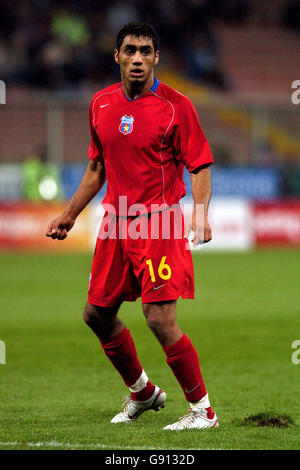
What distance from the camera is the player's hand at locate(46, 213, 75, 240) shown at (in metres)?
5.52

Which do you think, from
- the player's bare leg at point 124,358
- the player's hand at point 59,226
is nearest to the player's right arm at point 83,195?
the player's hand at point 59,226

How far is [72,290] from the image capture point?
13.5 metres

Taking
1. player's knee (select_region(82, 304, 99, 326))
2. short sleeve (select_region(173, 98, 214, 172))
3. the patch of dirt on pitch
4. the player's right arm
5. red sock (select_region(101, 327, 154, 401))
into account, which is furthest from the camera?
the player's right arm

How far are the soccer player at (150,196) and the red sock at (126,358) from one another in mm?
181

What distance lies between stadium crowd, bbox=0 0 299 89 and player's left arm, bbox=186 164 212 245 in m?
18.7

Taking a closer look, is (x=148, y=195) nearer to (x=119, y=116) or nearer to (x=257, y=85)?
(x=119, y=116)

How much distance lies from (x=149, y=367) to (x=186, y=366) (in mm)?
2599

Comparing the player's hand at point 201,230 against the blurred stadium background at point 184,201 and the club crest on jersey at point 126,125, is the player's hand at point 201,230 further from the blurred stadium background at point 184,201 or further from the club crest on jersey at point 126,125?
the blurred stadium background at point 184,201

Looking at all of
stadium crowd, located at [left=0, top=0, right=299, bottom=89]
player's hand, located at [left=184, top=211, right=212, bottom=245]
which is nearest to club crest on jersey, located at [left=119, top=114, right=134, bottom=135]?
player's hand, located at [left=184, top=211, right=212, bottom=245]

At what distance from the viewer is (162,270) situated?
5.06 m

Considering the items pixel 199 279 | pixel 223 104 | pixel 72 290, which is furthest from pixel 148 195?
pixel 223 104

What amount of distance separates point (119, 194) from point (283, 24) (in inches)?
1043

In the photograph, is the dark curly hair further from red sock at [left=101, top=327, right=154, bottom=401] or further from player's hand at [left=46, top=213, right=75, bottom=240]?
red sock at [left=101, top=327, right=154, bottom=401]

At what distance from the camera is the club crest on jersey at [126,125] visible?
16.8ft
